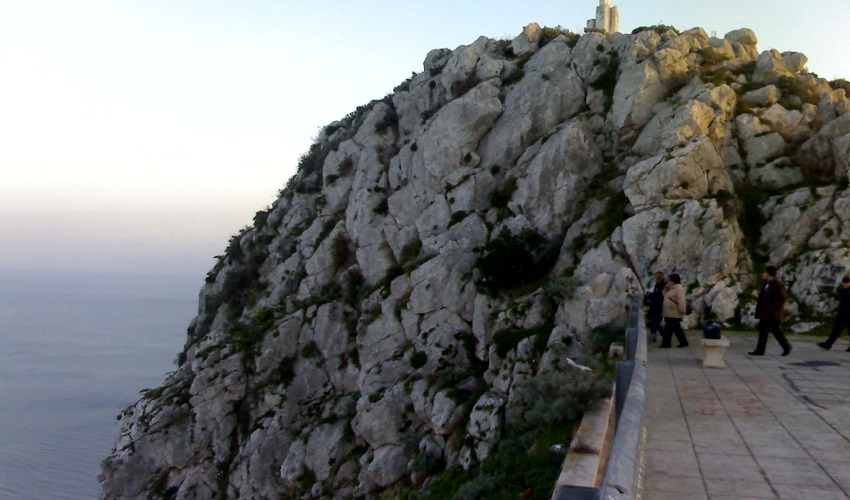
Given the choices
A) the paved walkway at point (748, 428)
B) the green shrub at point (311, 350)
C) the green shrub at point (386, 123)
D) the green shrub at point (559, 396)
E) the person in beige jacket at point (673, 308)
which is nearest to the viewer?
the paved walkway at point (748, 428)

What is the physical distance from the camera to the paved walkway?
6.41 m

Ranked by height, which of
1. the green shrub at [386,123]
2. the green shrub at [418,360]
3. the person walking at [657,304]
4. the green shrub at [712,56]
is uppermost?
the green shrub at [712,56]

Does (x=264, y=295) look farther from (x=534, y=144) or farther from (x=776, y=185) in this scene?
(x=776, y=185)

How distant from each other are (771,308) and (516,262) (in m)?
9.74

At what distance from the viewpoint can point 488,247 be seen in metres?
23.1

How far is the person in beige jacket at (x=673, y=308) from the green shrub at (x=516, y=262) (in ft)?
24.9

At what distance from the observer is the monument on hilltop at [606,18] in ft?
102

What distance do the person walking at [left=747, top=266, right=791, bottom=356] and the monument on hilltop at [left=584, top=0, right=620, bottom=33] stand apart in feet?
70.3

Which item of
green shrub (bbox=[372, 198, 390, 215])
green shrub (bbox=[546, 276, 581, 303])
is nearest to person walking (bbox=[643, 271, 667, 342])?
green shrub (bbox=[546, 276, 581, 303])

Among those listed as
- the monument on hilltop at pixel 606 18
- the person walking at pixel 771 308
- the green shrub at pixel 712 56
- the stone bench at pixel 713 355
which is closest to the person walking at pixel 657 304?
the person walking at pixel 771 308

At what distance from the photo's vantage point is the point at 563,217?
23250 millimetres

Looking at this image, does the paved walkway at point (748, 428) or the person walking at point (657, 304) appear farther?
the person walking at point (657, 304)

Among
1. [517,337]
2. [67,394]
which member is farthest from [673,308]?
[67,394]

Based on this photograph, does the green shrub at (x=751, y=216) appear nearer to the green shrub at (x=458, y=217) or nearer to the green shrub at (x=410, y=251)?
the green shrub at (x=458, y=217)
